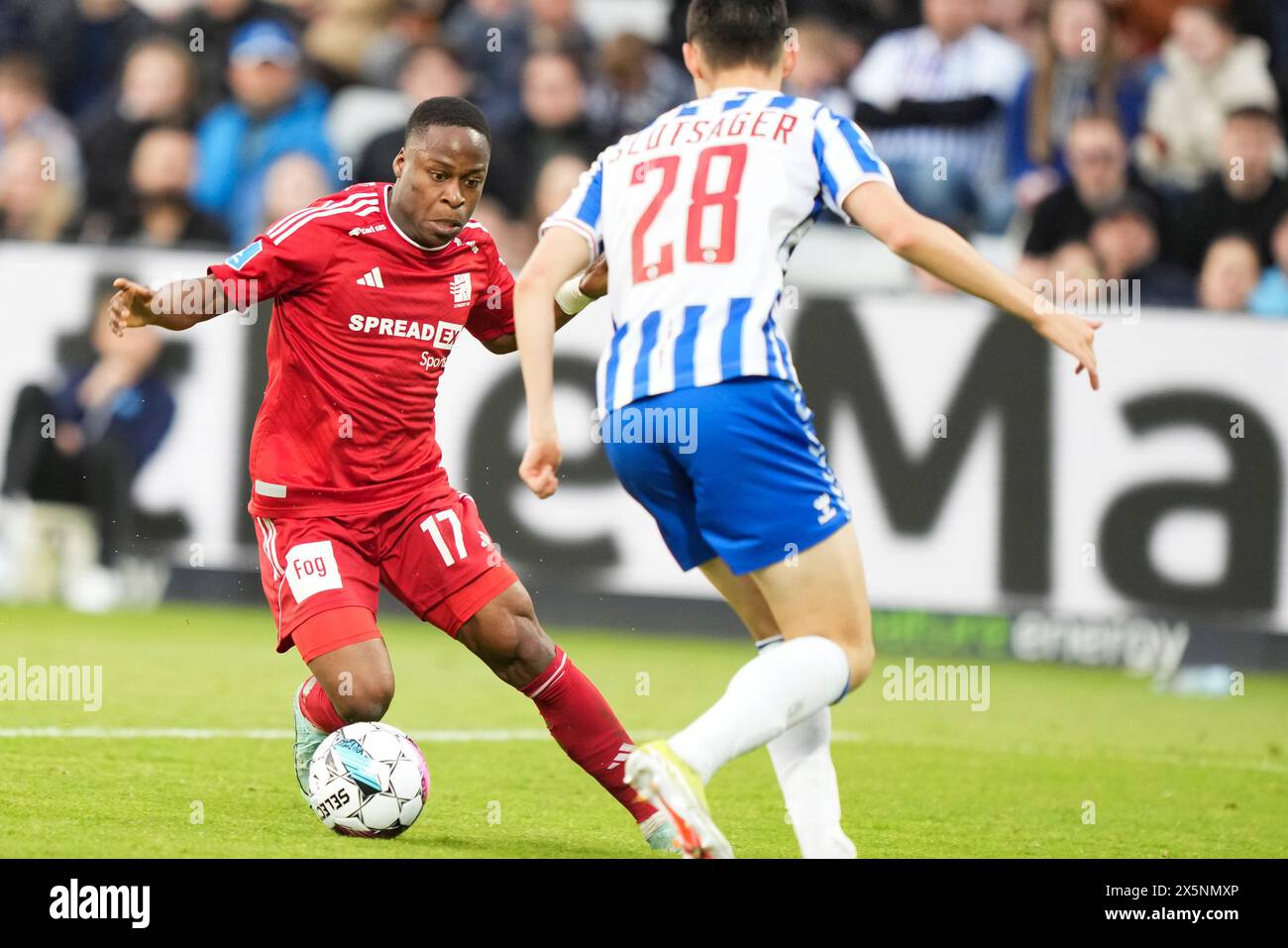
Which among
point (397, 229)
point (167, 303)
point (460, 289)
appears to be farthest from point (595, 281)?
point (167, 303)

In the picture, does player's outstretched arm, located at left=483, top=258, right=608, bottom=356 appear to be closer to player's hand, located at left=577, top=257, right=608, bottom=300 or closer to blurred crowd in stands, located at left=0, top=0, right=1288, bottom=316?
player's hand, located at left=577, top=257, right=608, bottom=300

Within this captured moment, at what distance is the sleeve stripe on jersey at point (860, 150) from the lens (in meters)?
4.39

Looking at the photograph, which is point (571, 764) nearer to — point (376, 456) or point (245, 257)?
point (376, 456)

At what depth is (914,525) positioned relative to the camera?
1039cm

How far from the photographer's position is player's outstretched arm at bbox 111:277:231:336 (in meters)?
5.26

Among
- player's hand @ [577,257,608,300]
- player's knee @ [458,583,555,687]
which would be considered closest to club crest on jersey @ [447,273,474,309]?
player's hand @ [577,257,608,300]

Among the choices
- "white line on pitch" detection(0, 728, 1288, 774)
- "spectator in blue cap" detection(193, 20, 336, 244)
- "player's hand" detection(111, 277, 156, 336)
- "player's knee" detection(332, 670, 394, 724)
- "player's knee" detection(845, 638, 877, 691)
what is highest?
"spectator in blue cap" detection(193, 20, 336, 244)

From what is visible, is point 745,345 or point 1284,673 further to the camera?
point 1284,673

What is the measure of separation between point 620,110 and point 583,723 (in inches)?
310

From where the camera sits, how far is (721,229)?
4.44 metres

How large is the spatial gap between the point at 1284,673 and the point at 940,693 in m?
2.04

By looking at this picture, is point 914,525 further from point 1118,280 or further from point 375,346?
point 375,346

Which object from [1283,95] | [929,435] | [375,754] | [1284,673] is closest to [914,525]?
[929,435]
